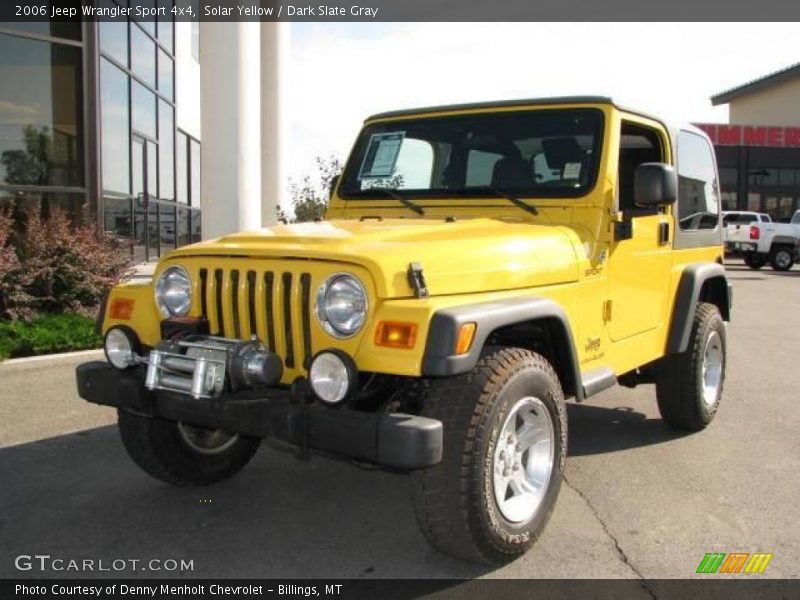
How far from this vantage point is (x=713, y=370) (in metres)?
5.62

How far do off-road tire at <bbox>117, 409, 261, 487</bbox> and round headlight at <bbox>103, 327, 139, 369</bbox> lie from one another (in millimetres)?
344

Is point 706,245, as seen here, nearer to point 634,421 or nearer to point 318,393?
point 634,421

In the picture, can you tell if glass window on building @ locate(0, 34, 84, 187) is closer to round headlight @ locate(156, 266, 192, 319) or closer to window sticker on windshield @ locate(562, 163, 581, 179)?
round headlight @ locate(156, 266, 192, 319)

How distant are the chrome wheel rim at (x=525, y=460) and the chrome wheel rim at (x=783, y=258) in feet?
73.3

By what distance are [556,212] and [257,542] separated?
2242 millimetres

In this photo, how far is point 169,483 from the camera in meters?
4.11

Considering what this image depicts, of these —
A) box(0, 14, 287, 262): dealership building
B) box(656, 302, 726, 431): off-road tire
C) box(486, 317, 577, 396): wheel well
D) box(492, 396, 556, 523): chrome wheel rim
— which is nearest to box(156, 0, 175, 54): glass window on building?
box(0, 14, 287, 262): dealership building

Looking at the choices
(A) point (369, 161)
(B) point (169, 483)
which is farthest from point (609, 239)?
(B) point (169, 483)

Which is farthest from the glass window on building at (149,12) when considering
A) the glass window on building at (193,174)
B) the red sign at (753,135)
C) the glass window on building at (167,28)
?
the red sign at (753,135)

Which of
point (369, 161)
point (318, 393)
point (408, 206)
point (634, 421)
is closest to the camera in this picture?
point (318, 393)

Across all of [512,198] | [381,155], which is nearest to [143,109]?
[381,155]

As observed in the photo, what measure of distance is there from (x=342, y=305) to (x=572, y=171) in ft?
5.81

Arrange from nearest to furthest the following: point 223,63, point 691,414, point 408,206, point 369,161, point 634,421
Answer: point 408,206
point 369,161
point 691,414
point 634,421
point 223,63

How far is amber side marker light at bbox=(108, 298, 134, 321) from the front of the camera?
3734 millimetres
